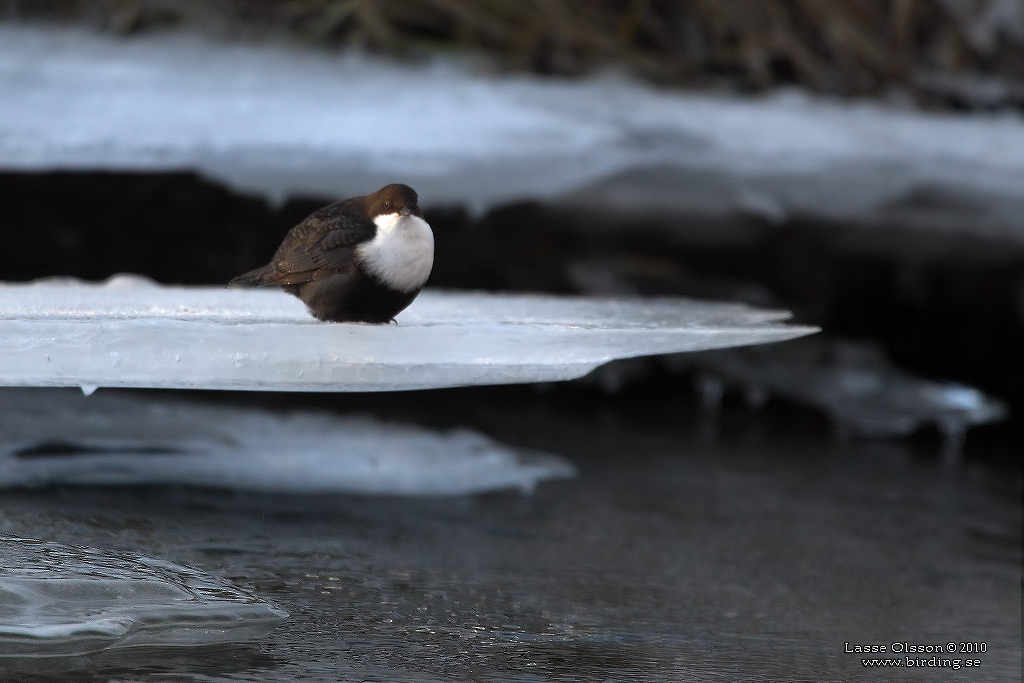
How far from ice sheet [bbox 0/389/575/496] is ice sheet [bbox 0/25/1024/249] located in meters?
0.69

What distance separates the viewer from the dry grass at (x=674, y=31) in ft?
13.4

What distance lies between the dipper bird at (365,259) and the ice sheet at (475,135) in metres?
1.06

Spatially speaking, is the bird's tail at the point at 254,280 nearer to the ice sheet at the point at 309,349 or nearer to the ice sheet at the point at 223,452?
the ice sheet at the point at 309,349

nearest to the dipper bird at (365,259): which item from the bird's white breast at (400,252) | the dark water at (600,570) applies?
the bird's white breast at (400,252)

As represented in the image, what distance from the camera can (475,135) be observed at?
3.40m

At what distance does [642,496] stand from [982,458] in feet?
5.59

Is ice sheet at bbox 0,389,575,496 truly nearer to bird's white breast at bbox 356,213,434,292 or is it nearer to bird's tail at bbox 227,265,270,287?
bird's tail at bbox 227,265,270,287

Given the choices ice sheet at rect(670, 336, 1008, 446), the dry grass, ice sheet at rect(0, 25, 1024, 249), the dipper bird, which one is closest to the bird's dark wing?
the dipper bird

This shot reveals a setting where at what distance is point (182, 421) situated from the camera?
3.13 meters

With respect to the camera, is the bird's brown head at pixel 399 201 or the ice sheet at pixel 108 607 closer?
the ice sheet at pixel 108 607

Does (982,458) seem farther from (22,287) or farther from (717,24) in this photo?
(22,287)

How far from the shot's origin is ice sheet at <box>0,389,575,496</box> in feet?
9.55

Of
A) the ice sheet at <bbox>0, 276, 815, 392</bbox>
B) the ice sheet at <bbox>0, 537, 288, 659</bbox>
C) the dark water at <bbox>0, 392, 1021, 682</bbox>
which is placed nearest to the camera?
the ice sheet at <bbox>0, 537, 288, 659</bbox>

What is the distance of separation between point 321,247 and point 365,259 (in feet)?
0.41
